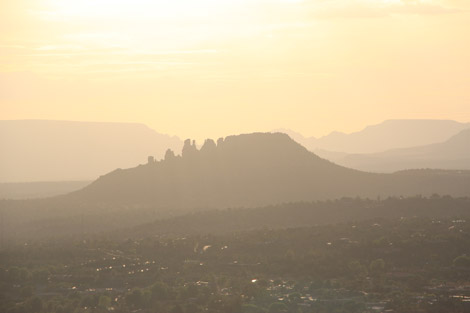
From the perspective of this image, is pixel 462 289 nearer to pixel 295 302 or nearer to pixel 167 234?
pixel 295 302

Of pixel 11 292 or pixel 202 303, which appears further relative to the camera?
pixel 11 292

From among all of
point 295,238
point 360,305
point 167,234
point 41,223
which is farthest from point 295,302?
point 41,223

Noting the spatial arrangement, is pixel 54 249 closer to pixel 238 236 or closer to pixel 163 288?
pixel 238 236

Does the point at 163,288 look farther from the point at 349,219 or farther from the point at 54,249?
the point at 349,219

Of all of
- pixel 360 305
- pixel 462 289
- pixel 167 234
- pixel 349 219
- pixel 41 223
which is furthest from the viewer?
pixel 41 223

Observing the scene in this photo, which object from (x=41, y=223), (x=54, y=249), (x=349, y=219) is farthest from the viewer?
(x=41, y=223)

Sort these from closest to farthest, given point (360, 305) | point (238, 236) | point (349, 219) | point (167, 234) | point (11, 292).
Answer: point (360, 305) → point (11, 292) → point (238, 236) → point (167, 234) → point (349, 219)

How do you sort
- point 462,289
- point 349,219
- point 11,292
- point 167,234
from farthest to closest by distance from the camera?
point 349,219 → point 167,234 → point 11,292 → point 462,289

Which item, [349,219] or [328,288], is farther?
[349,219]

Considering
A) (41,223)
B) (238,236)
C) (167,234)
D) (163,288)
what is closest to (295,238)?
(238,236)
